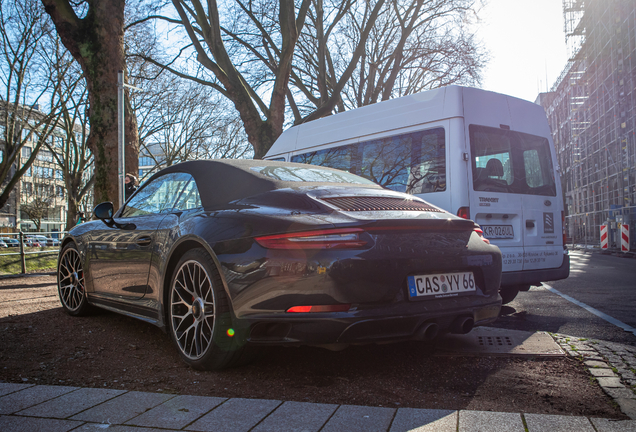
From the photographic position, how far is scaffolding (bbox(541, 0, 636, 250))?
2655 centimetres

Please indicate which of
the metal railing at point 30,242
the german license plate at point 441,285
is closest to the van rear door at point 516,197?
the german license plate at point 441,285

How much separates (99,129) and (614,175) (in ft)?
93.9

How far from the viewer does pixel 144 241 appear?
13.1 feet

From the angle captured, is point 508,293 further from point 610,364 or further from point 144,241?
point 144,241

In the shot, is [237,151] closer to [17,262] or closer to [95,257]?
[17,262]

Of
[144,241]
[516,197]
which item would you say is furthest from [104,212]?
[516,197]

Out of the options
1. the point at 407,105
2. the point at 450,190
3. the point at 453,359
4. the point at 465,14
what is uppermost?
the point at 465,14

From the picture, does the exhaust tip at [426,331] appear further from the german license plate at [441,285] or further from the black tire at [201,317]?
the black tire at [201,317]

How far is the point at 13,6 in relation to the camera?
19.4 metres

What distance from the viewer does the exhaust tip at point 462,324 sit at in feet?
10.5

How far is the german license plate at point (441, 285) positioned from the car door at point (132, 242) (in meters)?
1.92

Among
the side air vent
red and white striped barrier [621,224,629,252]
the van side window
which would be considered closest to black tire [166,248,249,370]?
the side air vent

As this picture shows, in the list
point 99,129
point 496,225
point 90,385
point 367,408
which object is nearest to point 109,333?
point 90,385

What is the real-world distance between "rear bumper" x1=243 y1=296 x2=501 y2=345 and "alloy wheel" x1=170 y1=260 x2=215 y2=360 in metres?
0.40
